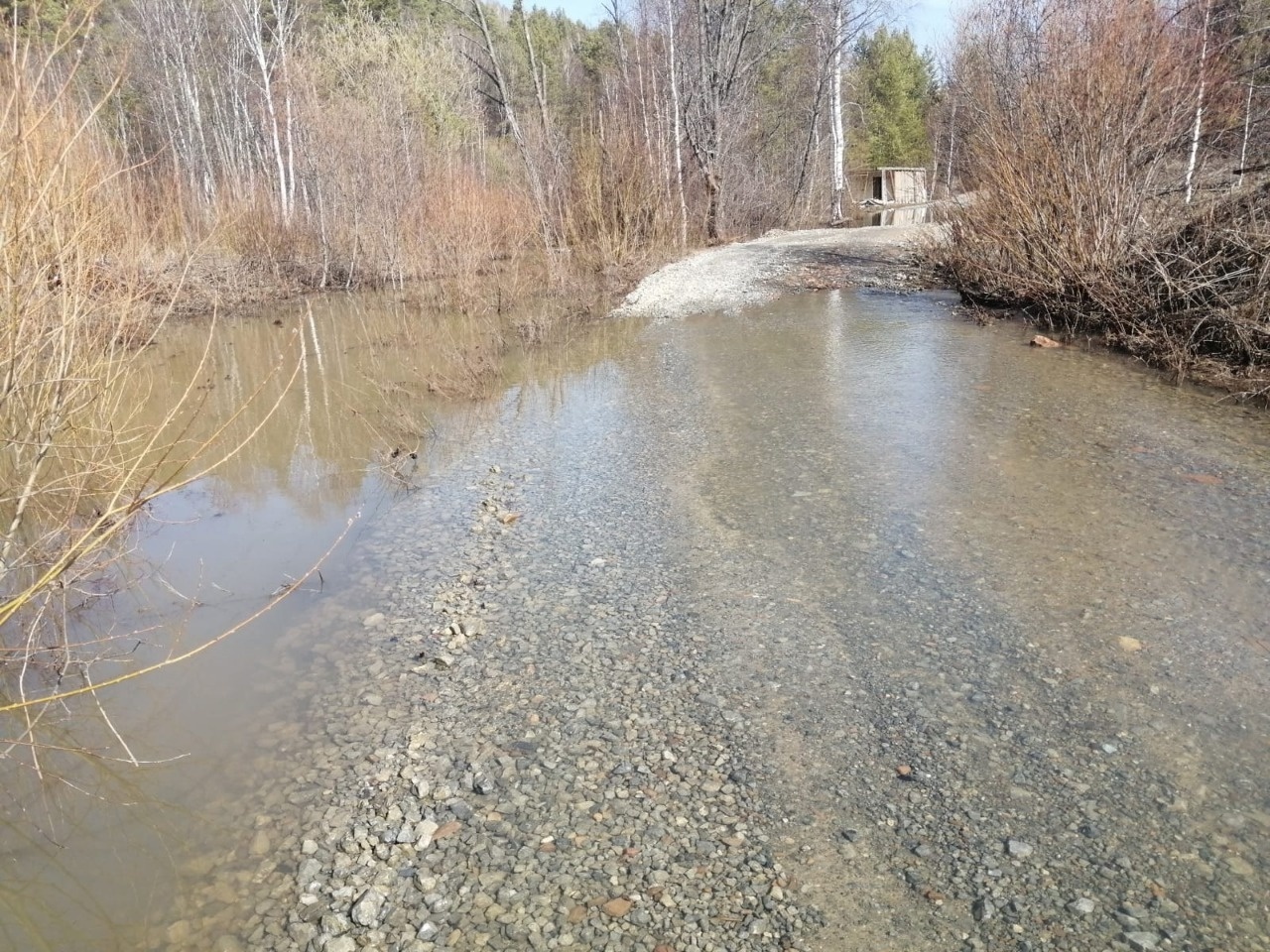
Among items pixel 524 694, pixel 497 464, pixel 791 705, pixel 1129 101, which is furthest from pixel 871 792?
pixel 1129 101

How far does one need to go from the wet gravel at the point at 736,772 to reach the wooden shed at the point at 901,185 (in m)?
34.4

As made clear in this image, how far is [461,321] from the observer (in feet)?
50.4

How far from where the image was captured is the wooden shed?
120 ft

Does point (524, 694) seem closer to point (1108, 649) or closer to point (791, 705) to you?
point (791, 705)

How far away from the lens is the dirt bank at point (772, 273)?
1536 cm

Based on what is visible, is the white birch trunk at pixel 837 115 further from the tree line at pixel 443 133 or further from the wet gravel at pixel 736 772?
the wet gravel at pixel 736 772

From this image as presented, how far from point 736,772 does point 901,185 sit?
37.3 m

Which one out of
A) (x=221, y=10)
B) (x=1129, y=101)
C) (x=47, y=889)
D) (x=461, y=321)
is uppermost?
(x=221, y=10)

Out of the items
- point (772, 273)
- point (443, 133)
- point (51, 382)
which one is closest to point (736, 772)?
point (51, 382)

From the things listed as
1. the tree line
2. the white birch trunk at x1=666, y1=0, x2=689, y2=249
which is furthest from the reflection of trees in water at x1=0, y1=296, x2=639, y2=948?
the white birch trunk at x1=666, y1=0, x2=689, y2=249

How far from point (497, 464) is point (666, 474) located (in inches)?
58.2

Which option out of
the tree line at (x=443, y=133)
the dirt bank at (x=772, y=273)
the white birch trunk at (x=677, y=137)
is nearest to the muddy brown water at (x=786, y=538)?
the tree line at (x=443, y=133)

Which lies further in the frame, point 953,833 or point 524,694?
point 524,694

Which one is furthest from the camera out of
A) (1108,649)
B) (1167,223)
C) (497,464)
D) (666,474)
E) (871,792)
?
(1167,223)
